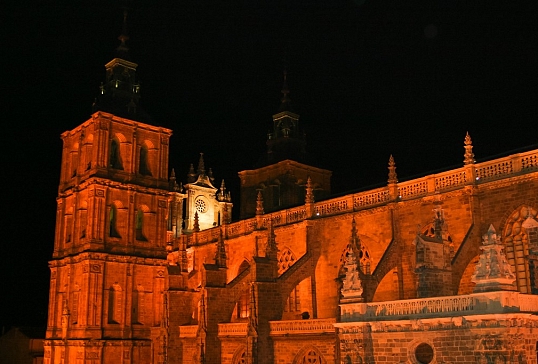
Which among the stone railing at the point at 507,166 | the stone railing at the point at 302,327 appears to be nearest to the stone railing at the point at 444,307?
the stone railing at the point at 302,327

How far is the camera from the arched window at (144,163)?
4009 cm

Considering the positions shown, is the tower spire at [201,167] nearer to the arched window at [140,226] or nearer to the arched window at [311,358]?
the arched window at [140,226]

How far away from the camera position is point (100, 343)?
34531 millimetres

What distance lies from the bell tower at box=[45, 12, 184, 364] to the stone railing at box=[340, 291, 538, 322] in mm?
17916

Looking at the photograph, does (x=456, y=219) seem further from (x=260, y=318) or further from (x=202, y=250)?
(x=202, y=250)

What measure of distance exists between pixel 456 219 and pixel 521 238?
277 cm

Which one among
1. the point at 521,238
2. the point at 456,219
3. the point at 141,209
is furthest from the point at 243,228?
the point at 521,238

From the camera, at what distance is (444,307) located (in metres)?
16.3

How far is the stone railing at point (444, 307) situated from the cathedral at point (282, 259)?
1.5 inches

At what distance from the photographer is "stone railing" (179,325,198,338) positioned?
100 ft

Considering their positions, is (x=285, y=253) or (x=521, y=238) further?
(x=285, y=253)

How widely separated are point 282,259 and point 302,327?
8.39 meters

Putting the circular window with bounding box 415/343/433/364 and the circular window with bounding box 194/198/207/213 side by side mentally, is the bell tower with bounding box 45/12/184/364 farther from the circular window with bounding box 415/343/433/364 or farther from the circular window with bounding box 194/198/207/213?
the circular window with bounding box 415/343/433/364

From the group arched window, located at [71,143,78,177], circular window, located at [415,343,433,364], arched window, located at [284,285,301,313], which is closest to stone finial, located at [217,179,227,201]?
arched window, located at [71,143,78,177]
